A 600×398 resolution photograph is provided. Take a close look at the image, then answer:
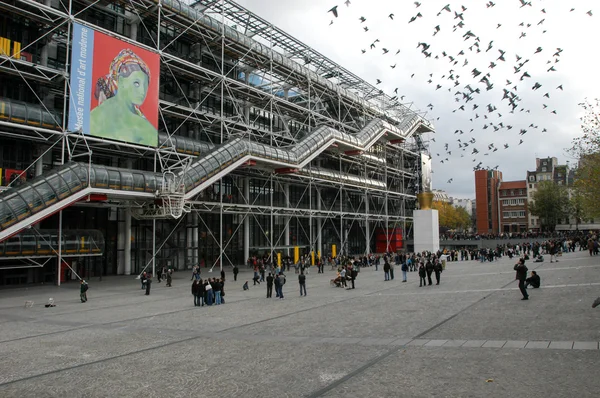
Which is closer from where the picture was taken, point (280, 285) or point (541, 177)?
point (280, 285)

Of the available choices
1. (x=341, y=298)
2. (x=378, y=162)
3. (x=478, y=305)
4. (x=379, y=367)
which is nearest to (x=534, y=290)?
(x=478, y=305)

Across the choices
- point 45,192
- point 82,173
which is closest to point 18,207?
point 45,192

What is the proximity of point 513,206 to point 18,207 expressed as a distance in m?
91.0

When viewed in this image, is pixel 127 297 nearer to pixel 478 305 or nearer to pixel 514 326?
pixel 478 305

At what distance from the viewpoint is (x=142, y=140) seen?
92.1 feet

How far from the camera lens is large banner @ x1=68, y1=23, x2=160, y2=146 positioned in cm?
2477

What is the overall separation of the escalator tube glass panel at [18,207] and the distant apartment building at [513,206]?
293ft

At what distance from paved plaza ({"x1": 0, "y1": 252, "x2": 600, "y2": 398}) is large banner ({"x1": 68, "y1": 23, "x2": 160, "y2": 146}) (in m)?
11.2

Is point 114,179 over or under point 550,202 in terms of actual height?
under

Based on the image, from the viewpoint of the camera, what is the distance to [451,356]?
8.42 meters

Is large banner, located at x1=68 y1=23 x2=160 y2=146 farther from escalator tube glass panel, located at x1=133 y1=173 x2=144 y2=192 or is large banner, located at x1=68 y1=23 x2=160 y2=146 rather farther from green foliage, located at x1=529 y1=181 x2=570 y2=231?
green foliage, located at x1=529 y1=181 x2=570 y2=231

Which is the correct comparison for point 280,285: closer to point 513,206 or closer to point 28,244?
point 28,244

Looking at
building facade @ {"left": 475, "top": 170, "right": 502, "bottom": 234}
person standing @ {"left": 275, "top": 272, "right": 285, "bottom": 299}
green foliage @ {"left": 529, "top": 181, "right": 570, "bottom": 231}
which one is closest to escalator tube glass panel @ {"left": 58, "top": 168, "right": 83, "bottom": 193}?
person standing @ {"left": 275, "top": 272, "right": 285, "bottom": 299}

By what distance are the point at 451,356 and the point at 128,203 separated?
2422cm
